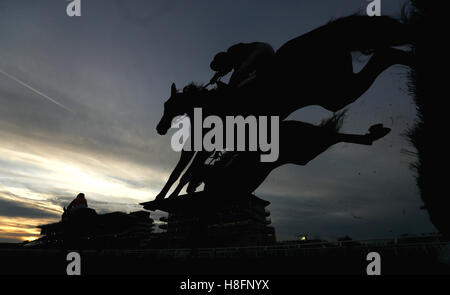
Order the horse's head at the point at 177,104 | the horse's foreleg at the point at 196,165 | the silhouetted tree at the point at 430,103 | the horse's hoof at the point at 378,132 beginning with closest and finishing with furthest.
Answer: the silhouetted tree at the point at 430,103, the horse's hoof at the point at 378,132, the horse's foreleg at the point at 196,165, the horse's head at the point at 177,104

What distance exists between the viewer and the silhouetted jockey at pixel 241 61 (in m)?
3.08

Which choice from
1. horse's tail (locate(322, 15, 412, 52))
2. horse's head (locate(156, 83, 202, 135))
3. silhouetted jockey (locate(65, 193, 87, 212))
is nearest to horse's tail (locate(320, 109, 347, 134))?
horse's tail (locate(322, 15, 412, 52))

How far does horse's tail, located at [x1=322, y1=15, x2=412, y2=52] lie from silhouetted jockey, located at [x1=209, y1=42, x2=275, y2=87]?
0.89 metres

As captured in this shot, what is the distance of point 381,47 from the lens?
2.05 metres

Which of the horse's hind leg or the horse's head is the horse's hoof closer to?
the horse's hind leg

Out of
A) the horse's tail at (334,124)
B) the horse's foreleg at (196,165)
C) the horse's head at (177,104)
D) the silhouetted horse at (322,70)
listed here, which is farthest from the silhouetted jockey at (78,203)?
Result: the horse's tail at (334,124)

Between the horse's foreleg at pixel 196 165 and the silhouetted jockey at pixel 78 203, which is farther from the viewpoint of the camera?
the silhouetted jockey at pixel 78 203

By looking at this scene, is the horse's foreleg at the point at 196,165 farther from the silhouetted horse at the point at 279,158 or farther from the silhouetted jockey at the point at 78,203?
the silhouetted jockey at the point at 78,203

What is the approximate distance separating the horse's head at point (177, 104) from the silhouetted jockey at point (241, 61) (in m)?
0.63

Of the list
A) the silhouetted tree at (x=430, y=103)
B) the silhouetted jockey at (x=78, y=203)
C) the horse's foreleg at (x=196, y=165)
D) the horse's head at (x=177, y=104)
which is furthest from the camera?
the silhouetted jockey at (x=78, y=203)

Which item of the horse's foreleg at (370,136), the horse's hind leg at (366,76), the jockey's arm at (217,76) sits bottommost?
the horse's foreleg at (370,136)
